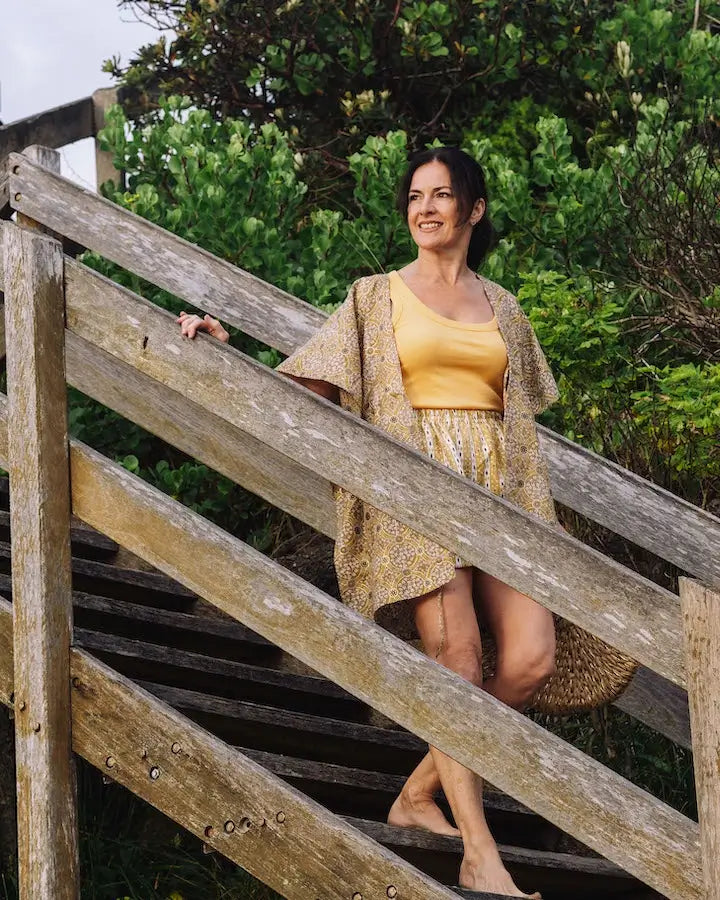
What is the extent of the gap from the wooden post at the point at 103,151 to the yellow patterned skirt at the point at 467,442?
13.2 feet

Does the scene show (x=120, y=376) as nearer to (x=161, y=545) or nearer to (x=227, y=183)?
(x=161, y=545)

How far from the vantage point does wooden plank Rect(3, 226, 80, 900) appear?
10.6 feet

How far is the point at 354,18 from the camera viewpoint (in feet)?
24.9

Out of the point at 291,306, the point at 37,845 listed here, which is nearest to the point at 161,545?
the point at 37,845

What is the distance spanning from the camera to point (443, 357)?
11.3ft

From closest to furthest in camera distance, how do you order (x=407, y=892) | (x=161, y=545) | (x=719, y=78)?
(x=407, y=892)
(x=161, y=545)
(x=719, y=78)

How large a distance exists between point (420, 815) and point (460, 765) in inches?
12.9

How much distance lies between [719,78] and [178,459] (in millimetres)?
3513

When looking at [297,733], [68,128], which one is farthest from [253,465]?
[68,128]

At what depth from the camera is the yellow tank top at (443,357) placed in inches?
135

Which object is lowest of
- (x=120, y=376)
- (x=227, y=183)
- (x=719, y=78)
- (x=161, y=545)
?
(x=161, y=545)

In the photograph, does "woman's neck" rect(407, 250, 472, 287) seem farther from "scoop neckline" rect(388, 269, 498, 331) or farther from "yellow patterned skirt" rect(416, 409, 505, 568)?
"yellow patterned skirt" rect(416, 409, 505, 568)

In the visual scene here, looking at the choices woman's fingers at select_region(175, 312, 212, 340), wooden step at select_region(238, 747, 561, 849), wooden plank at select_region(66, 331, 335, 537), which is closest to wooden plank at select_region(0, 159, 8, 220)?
wooden plank at select_region(66, 331, 335, 537)

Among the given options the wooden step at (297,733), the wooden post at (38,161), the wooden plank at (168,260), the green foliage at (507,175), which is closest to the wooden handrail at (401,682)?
the wooden step at (297,733)
